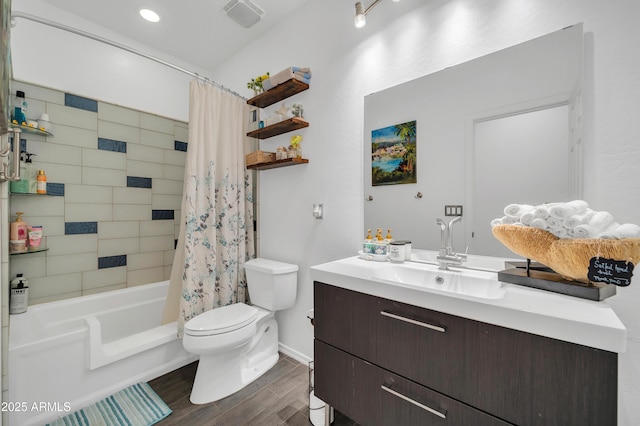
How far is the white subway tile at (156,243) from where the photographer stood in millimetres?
2451

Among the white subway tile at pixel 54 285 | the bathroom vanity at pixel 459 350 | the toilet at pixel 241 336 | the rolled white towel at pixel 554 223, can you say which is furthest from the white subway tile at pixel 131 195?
the rolled white towel at pixel 554 223

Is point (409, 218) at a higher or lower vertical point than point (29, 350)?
higher

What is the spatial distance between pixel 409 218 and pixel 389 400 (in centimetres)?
89

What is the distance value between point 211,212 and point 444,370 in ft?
5.90

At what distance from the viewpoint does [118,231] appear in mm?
→ 2305

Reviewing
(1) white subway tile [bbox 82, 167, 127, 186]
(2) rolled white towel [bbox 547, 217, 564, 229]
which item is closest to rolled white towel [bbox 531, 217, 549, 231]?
(2) rolled white towel [bbox 547, 217, 564, 229]

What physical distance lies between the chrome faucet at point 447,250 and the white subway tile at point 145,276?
2505 mm

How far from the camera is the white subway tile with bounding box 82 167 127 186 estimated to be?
7.04ft

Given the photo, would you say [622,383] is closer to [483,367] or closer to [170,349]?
[483,367]

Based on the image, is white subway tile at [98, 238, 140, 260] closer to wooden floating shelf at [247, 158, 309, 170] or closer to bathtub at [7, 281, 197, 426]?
bathtub at [7, 281, 197, 426]

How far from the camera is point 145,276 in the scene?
8.04 feet

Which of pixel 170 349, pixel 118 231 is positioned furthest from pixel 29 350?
pixel 118 231

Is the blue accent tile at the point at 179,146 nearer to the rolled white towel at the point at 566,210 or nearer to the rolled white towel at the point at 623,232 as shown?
the rolled white towel at the point at 566,210

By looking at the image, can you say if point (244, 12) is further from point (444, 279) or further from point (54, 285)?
point (54, 285)
